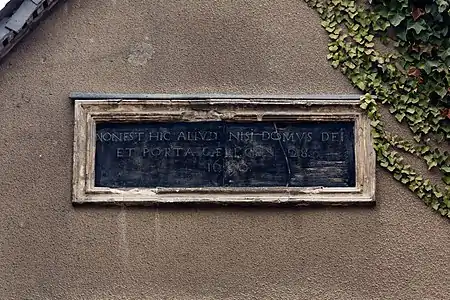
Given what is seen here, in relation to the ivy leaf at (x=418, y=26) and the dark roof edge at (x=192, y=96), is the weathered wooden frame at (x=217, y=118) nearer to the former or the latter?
the dark roof edge at (x=192, y=96)

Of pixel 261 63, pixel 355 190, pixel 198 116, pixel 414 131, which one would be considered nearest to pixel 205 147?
pixel 198 116

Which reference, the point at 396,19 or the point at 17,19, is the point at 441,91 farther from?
the point at 17,19

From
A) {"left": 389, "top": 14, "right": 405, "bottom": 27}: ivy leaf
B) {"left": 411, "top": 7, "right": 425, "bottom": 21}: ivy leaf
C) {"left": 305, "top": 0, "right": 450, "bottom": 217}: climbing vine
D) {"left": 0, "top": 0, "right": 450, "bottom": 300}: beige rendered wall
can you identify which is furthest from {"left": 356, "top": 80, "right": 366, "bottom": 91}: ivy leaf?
{"left": 411, "top": 7, "right": 425, "bottom": 21}: ivy leaf

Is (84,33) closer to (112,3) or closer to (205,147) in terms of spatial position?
(112,3)

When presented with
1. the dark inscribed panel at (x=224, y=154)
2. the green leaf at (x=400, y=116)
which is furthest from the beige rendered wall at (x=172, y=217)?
the green leaf at (x=400, y=116)

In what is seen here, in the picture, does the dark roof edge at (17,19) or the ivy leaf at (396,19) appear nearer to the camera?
the dark roof edge at (17,19)

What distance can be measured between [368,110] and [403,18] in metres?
0.89

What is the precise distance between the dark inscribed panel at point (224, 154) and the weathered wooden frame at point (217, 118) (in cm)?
6

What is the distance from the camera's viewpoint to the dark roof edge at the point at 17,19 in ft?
20.0

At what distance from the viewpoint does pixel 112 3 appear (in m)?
6.45

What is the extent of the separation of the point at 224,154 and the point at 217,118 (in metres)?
0.33

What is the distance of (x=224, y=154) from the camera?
20.5 feet

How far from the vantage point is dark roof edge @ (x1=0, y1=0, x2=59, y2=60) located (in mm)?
6102

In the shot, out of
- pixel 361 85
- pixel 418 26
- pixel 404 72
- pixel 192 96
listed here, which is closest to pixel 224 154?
pixel 192 96
